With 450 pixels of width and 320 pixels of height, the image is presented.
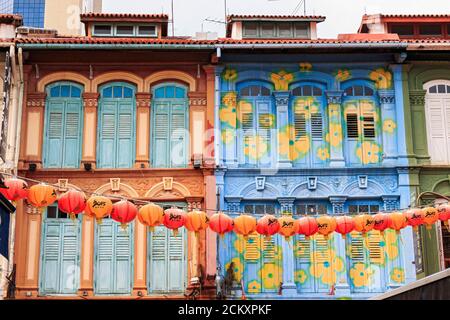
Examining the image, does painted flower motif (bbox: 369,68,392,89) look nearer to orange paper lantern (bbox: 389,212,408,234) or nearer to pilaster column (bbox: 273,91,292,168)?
pilaster column (bbox: 273,91,292,168)

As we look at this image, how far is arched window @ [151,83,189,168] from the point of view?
657 inches

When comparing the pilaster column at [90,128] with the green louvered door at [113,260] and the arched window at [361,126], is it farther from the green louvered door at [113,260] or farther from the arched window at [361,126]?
the arched window at [361,126]

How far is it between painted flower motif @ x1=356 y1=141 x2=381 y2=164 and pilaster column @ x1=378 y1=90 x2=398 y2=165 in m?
0.16

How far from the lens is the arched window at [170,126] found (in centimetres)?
1669

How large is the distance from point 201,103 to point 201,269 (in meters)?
3.82

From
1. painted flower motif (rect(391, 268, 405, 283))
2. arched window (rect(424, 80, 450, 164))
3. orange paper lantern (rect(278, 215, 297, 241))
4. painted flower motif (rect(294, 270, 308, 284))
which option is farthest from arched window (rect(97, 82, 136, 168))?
arched window (rect(424, 80, 450, 164))

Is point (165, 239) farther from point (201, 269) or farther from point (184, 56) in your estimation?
point (184, 56)

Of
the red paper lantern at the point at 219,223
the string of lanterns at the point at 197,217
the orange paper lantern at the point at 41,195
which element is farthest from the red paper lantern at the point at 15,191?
the red paper lantern at the point at 219,223

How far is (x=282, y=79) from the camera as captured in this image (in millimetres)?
17188

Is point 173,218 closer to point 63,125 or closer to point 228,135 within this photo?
point 228,135

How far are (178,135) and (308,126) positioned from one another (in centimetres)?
299

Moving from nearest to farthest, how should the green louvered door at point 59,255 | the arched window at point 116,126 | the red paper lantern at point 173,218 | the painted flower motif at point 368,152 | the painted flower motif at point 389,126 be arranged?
the red paper lantern at point 173,218 < the green louvered door at point 59,255 < the arched window at point 116,126 < the painted flower motif at point 368,152 < the painted flower motif at point 389,126

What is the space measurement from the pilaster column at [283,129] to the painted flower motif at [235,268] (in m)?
2.35
